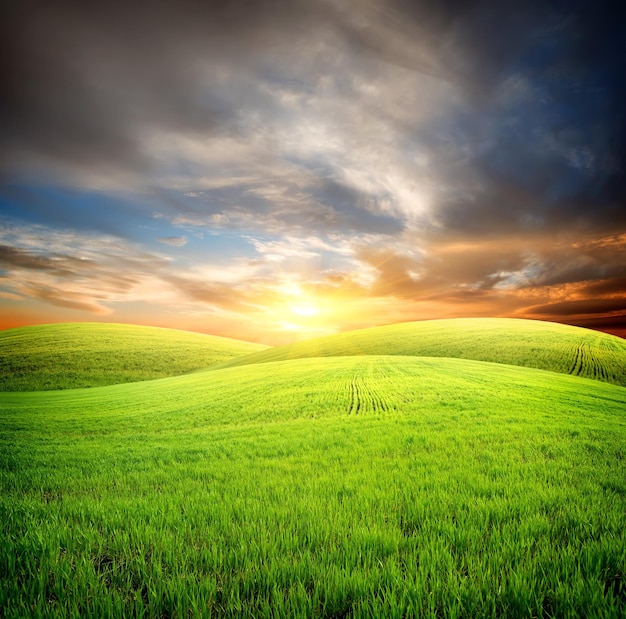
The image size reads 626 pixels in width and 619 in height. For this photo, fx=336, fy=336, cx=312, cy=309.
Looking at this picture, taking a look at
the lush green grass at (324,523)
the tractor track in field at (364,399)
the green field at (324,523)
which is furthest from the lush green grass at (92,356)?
the green field at (324,523)

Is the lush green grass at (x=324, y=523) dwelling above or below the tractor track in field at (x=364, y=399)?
above

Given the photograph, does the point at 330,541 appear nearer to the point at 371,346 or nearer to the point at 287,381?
the point at 287,381

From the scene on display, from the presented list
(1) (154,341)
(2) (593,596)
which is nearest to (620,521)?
(2) (593,596)

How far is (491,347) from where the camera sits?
47.5 meters

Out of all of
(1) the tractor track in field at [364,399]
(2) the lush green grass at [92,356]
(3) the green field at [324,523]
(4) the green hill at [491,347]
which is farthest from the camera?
(2) the lush green grass at [92,356]

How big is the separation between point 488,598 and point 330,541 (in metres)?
1.87

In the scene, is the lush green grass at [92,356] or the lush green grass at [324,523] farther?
the lush green grass at [92,356]

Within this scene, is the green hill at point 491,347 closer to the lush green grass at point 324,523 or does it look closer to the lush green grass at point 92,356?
the lush green grass at point 92,356

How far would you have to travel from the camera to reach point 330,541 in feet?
14.3

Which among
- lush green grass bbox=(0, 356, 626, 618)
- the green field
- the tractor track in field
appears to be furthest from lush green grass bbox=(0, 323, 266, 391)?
the green field

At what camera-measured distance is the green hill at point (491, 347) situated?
136 ft

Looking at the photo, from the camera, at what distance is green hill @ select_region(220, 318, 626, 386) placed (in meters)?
41.6

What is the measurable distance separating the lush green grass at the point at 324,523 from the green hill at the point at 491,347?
35.3m

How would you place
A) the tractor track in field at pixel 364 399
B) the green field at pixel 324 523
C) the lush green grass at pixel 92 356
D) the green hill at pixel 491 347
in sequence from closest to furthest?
the green field at pixel 324 523 → the tractor track in field at pixel 364 399 → the green hill at pixel 491 347 → the lush green grass at pixel 92 356
